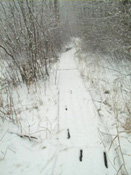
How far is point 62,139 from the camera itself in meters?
1.46

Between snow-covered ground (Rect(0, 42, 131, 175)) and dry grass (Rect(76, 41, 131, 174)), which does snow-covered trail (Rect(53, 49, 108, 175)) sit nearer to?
snow-covered ground (Rect(0, 42, 131, 175))

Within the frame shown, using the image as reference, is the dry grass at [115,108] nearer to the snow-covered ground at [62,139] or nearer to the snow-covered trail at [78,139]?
the snow-covered ground at [62,139]

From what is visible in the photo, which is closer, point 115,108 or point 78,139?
point 78,139

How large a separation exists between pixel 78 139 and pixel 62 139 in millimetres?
229

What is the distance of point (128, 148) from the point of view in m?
1.26

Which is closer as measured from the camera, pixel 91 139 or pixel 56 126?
pixel 91 139

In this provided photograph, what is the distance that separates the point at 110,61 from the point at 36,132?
4025mm

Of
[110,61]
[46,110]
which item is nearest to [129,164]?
[46,110]

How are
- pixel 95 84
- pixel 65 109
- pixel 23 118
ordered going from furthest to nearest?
pixel 95 84 → pixel 65 109 → pixel 23 118

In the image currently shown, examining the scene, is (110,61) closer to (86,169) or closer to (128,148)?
(128,148)

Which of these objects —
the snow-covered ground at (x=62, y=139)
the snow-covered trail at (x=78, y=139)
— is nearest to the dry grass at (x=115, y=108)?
the snow-covered ground at (x=62, y=139)

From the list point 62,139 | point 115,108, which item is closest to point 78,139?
point 62,139

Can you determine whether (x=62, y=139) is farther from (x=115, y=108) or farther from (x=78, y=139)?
(x=115, y=108)

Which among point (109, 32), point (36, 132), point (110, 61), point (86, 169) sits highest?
point (109, 32)
